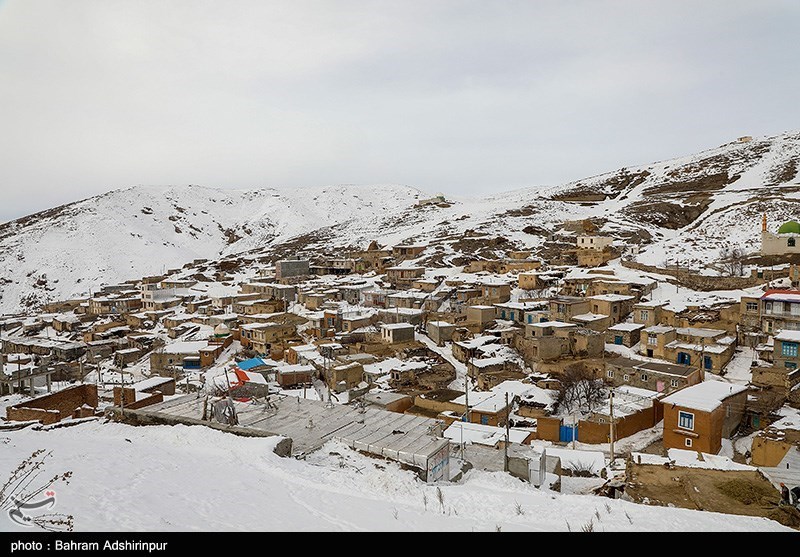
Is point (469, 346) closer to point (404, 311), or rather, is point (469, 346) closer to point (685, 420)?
point (404, 311)

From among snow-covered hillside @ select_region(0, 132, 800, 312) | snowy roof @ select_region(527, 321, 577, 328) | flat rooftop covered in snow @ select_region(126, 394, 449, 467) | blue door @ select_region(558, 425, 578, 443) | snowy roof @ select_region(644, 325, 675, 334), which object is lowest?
blue door @ select_region(558, 425, 578, 443)

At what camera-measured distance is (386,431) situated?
1230 centimetres

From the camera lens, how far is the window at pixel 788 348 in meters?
24.6

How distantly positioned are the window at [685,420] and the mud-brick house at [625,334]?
1222 cm

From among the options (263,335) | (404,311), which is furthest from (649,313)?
(263,335)

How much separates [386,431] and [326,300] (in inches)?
1352

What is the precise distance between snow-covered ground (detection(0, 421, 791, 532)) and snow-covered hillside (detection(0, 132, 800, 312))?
1911 inches

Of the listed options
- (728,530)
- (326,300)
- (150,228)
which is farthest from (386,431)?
(150,228)

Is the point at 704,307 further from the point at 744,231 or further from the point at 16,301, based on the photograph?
the point at 16,301

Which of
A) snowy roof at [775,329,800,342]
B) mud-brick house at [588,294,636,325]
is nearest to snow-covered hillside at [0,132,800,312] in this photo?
mud-brick house at [588,294,636,325]

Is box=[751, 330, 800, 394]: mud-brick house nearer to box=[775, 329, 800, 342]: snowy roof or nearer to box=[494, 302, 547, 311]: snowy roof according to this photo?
box=[775, 329, 800, 342]: snowy roof

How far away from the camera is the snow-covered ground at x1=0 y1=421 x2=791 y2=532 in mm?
Result: 6656

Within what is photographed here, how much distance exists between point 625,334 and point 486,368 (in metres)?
9.71

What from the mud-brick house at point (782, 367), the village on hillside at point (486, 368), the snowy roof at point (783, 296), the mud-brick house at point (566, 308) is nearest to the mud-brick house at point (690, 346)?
the village on hillside at point (486, 368)
